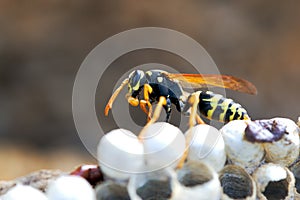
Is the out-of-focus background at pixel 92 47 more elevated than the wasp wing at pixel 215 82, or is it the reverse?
the wasp wing at pixel 215 82

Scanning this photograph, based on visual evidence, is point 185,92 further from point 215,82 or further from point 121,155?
point 121,155

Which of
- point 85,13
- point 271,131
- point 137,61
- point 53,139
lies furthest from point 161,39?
point 271,131

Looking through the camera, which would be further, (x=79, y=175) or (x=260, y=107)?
(x=260, y=107)

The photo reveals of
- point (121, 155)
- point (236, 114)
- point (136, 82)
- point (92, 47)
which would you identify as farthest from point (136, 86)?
Result: point (92, 47)

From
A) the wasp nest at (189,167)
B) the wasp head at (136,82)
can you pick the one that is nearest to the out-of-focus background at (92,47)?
the wasp head at (136,82)

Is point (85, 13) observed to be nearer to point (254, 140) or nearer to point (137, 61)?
point (137, 61)

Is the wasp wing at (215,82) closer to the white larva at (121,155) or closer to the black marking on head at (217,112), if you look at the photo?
the black marking on head at (217,112)

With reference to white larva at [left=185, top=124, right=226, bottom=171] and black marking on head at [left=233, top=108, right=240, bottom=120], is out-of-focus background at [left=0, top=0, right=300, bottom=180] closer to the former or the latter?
black marking on head at [left=233, top=108, right=240, bottom=120]
